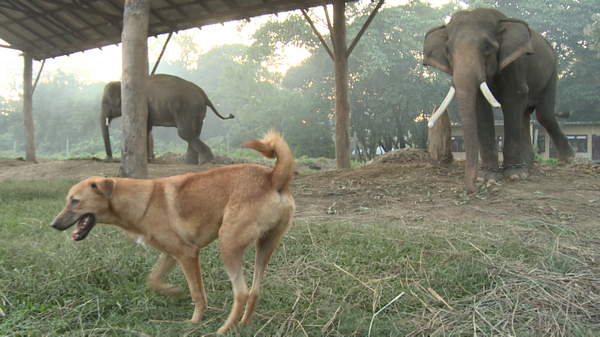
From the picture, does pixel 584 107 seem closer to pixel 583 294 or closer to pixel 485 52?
pixel 485 52

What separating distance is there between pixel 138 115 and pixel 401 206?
4175mm

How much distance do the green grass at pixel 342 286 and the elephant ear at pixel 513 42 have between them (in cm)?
347

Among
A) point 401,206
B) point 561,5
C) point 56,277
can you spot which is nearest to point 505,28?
point 401,206

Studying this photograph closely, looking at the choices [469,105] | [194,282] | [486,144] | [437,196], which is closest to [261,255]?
[194,282]

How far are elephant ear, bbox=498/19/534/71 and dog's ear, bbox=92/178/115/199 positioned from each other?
21.1 ft

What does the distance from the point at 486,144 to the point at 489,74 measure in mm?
1335

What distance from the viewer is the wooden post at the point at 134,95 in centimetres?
743

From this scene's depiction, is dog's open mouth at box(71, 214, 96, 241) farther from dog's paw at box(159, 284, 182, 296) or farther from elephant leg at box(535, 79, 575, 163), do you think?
elephant leg at box(535, 79, 575, 163)

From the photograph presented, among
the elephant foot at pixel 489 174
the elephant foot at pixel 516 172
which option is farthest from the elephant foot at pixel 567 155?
the elephant foot at pixel 489 174

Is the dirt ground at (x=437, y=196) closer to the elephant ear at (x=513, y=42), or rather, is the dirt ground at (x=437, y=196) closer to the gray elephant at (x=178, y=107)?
the elephant ear at (x=513, y=42)

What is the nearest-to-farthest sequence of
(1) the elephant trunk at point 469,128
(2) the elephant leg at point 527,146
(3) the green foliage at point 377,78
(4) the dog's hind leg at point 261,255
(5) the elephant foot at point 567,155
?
(4) the dog's hind leg at point 261,255
(1) the elephant trunk at point 469,128
(2) the elephant leg at point 527,146
(5) the elephant foot at point 567,155
(3) the green foliage at point 377,78

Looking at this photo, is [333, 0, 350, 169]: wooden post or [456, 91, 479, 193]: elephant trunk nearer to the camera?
[456, 91, 479, 193]: elephant trunk

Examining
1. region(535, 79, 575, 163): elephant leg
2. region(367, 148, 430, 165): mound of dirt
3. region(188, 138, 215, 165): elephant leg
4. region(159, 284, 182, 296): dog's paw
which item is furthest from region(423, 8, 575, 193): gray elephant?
region(188, 138, 215, 165): elephant leg

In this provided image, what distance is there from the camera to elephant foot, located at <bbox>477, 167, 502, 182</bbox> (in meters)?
8.10
